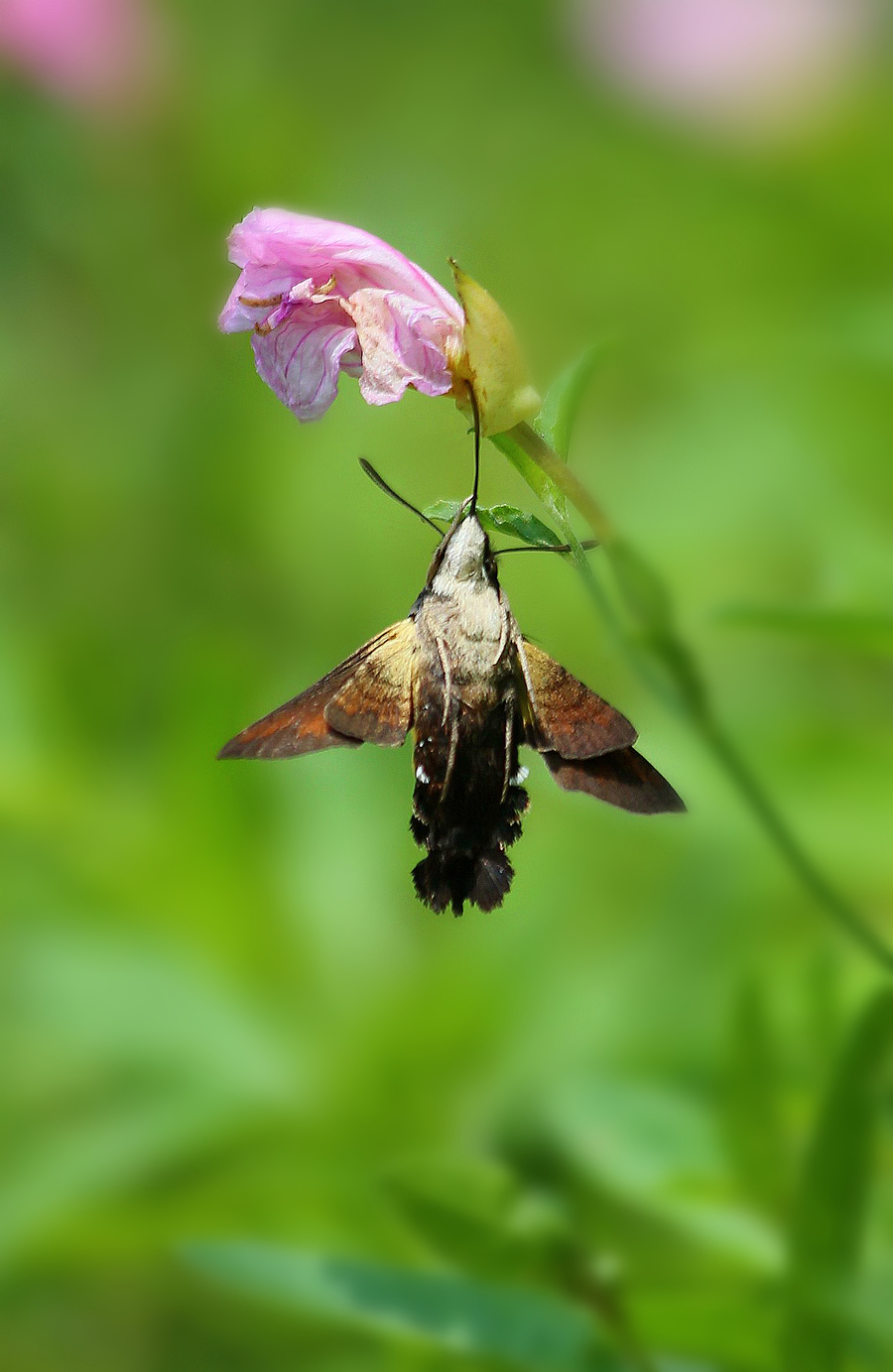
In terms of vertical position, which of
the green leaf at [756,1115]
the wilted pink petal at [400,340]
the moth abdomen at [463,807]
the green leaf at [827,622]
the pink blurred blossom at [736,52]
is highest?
the pink blurred blossom at [736,52]

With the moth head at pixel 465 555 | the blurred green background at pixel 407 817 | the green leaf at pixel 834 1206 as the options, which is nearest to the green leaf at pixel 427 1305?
the blurred green background at pixel 407 817

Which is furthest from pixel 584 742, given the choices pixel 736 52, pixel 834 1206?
pixel 736 52

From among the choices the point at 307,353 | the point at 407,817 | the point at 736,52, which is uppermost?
the point at 736,52

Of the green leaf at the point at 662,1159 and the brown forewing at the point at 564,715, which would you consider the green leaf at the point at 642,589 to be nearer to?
the brown forewing at the point at 564,715

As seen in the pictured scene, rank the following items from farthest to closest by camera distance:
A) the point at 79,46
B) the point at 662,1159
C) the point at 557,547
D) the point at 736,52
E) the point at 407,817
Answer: the point at 736,52 < the point at 79,46 < the point at 407,817 < the point at 662,1159 < the point at 557,547

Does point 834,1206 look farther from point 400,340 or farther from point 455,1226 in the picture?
point 400,340

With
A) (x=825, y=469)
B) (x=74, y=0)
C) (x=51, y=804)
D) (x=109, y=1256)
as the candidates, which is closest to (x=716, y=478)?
(x=825, y=469)

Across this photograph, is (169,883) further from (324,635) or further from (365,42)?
(365,42)
